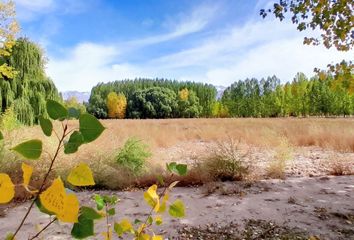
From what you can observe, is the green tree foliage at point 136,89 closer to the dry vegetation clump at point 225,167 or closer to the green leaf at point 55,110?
the dry vegetation clump at point 225,167

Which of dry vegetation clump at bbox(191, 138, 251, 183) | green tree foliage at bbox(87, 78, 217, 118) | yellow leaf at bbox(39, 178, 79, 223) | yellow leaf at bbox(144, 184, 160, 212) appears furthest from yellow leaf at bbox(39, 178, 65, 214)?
green tree foliage at bbox(87, 78, 217, 118)

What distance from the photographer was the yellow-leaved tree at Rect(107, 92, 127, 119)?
52.2m

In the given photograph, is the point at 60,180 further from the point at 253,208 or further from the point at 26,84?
the point at 26,84

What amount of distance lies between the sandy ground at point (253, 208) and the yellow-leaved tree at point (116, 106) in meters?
47.6

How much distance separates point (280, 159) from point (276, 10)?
11.3 ft

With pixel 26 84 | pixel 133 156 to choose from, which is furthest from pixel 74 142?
pixel 26 84

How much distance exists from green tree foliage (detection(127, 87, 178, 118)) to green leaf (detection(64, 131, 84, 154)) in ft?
159

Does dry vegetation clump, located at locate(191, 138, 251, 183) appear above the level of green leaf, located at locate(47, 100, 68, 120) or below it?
below

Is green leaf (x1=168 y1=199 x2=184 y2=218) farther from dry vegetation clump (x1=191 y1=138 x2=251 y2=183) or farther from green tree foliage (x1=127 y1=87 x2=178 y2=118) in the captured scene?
green tree foliage (x1=127 y1=87 x2=178 y2=118)

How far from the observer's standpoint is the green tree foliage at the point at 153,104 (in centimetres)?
4912

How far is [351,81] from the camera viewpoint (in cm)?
335

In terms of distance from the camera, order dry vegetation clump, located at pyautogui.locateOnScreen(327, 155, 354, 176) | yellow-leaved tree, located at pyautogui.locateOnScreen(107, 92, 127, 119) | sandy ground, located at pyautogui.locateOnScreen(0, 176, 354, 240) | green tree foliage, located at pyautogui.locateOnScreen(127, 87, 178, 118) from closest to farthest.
→ 1. sandy ground, located at pyautogui.locateOnScreen(0, 176, 354, 240)
2. dry vegetation clump, located at pyautogui.locateOnScreen(327, 155, 354, 176)
3. green tree foliage, located at pyautogui.locateOnScreen(127, 87, 178, 118)
4. yellow-leaved tree, located at pyautogui.locateOnScreen(107, 92, 127, 119)

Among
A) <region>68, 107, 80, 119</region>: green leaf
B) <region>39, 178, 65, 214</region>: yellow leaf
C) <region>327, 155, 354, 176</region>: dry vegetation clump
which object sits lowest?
<region>327, 155, 354, 176</region>: dry vegetation clump

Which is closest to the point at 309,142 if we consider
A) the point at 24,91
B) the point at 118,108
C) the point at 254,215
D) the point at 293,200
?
the point at 293,200
